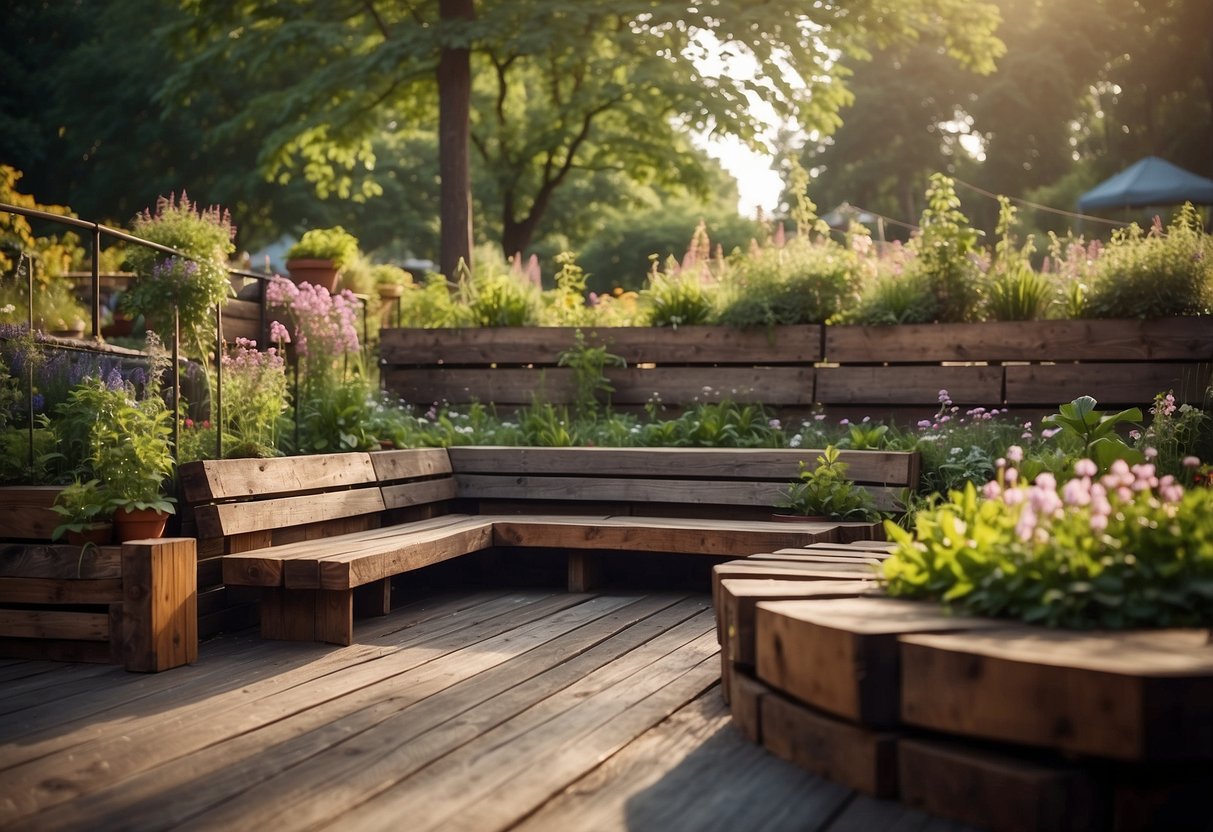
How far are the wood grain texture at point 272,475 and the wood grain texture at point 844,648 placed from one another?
239cm

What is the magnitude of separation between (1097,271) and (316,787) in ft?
18.7

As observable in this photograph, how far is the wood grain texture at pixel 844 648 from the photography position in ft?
8.63

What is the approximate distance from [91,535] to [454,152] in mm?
6472

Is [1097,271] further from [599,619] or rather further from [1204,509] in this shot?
[1204,509]

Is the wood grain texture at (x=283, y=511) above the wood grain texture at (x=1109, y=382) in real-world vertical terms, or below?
below

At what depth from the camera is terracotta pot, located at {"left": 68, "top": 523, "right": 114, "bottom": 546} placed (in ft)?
13.6

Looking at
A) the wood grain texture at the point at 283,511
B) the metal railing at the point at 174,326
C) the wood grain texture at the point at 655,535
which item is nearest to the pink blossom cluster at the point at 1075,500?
the wood grain texture at the point at 655,535

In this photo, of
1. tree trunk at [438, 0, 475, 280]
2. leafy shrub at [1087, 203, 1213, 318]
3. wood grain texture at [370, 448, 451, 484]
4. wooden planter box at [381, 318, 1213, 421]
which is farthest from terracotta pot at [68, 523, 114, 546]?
tree trunk at [438, 0, 475, 280]

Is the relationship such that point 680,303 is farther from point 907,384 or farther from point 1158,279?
point 1158,279

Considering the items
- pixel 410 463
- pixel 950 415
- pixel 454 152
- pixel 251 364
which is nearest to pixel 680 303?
pixel 950 415

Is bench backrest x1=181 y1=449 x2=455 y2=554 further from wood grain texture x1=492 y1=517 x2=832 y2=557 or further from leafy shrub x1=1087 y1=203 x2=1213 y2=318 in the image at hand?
leafy shrub x1=1087 y1=203 x2=1213 y2=318

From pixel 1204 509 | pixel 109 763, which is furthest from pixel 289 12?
pixel 1204 509

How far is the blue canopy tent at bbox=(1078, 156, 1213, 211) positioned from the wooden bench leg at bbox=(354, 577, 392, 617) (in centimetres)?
1608

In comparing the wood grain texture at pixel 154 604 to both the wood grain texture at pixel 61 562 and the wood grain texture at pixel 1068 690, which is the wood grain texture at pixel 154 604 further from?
the wood grain texture at pixel 1068 690
